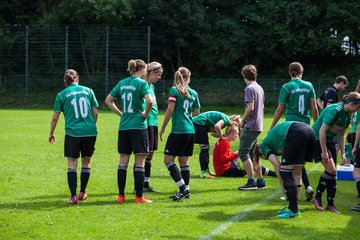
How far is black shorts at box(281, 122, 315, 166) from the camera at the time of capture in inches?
314

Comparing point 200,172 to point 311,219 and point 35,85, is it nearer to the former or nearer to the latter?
point 311,219

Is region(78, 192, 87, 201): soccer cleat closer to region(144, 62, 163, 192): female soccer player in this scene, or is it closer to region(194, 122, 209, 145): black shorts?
region(144, 62, 163, 192): female soccer player

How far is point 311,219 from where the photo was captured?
8.12 m

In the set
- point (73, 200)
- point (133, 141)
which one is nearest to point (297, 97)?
point (133, 141)

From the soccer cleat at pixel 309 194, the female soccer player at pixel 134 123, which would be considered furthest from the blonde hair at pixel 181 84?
the soccer cleat at pixel 309 194

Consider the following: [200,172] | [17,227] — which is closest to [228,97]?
[200,172]

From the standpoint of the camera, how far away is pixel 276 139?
828 centimetres

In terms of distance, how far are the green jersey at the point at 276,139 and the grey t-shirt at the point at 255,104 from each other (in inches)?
72.8

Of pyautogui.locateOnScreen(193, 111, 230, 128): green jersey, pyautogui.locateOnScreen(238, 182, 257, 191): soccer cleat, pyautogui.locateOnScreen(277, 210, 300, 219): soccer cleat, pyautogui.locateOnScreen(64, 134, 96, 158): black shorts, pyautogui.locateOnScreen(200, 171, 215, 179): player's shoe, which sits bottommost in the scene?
pyautogui.locateOnScreen(200, 171, 215, 179): player's shoe

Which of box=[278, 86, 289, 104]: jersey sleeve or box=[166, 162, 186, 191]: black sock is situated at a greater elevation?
box=[278, 86, 289, 104]: jersey sleeve

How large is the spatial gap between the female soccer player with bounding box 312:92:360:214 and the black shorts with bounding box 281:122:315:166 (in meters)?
0.30

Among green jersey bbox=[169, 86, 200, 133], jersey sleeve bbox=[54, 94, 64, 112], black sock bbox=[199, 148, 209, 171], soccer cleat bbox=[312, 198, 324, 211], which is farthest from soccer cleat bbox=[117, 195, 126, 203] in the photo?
black sock bbox=[199, 148, 209, 171]

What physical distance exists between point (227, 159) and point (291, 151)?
4.19 m

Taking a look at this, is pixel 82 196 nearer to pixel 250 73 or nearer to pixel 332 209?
pixel 250 73
